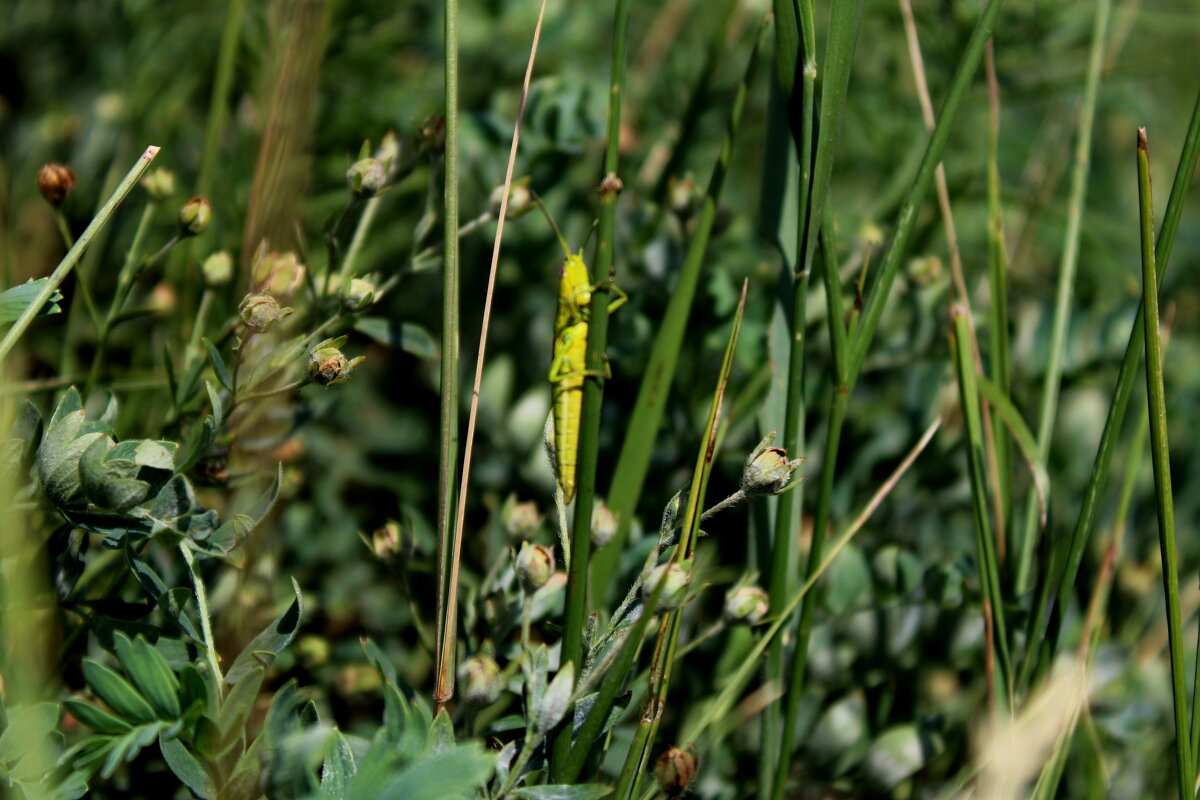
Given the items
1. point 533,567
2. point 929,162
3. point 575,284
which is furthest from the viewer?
point 575,284

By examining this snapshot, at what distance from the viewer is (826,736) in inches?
37.8

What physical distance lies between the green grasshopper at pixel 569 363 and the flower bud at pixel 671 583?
0.59 feet

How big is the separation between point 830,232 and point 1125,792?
0.70 metres

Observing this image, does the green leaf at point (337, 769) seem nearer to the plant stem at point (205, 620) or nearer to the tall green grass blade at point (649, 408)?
the plant stem at point (205, 620)

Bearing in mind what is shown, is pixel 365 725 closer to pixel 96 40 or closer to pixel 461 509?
pixel 461 509

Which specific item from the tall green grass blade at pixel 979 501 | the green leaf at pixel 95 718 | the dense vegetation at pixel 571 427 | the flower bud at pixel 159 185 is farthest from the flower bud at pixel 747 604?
the flower bud at pixel 159 185

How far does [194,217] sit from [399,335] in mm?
205

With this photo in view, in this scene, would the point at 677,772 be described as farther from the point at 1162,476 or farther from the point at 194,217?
the point at 194,217

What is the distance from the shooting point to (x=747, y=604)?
77 cm

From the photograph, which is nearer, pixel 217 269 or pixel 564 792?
pixel 564 792

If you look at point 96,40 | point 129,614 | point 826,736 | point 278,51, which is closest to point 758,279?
point 826,736

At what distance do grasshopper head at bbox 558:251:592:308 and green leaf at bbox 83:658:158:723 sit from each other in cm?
53

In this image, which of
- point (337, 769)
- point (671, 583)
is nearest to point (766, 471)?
point (671, 583)

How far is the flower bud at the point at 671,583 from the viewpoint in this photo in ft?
2.09
